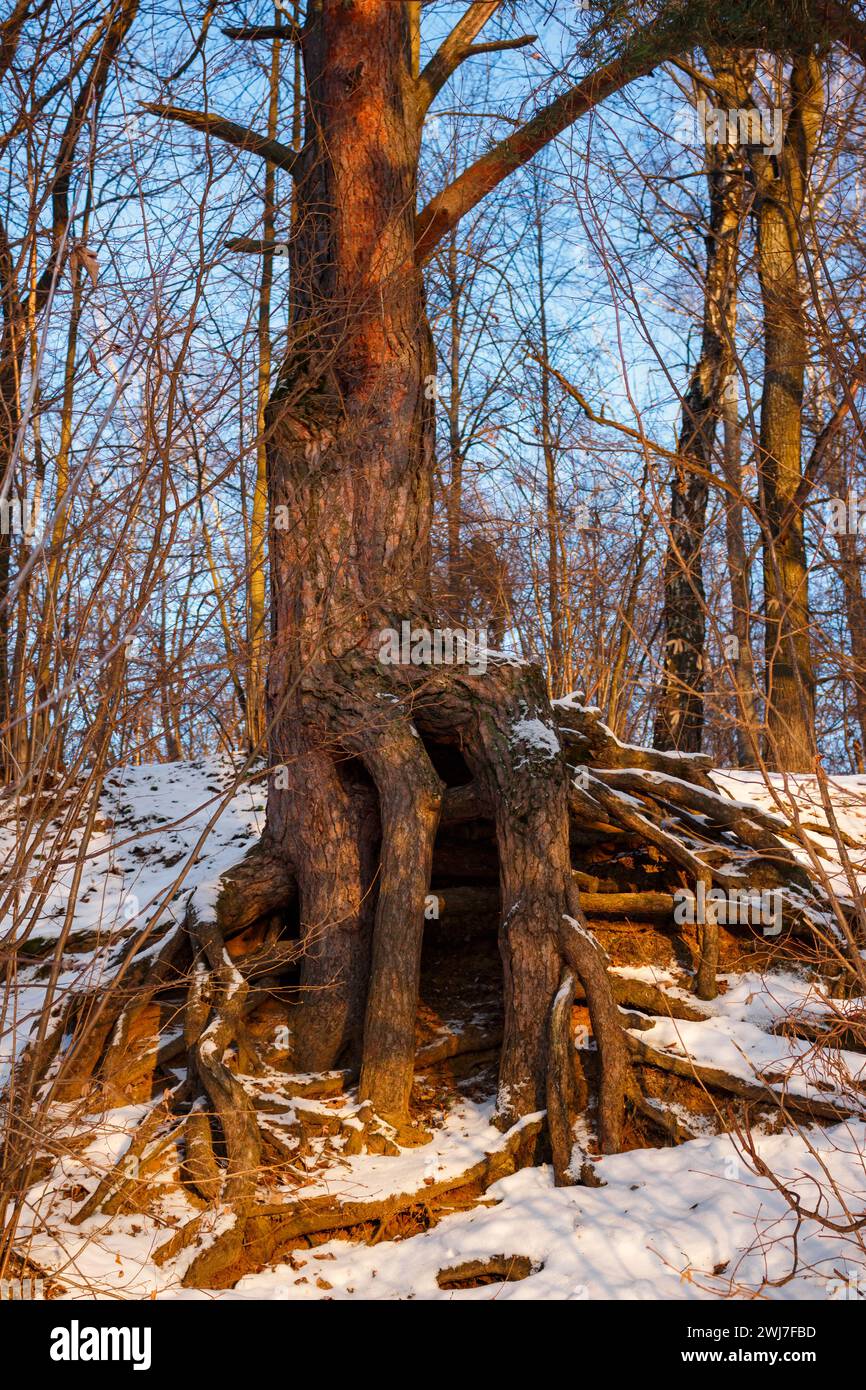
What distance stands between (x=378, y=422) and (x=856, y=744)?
545 inches

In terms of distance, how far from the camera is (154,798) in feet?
29.3

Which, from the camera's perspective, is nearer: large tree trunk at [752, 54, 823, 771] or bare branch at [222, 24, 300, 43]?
large tree trunk at [752, 54, 823, 771]

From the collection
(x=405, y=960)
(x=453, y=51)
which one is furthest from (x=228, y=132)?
(x=405, y=960)

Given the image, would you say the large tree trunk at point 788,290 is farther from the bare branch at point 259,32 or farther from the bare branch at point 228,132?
the bare branch at point 259,32

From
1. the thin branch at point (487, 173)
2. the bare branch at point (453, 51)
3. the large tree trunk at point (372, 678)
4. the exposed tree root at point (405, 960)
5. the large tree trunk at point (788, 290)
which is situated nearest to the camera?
the large tree trunk at point (788, 290)

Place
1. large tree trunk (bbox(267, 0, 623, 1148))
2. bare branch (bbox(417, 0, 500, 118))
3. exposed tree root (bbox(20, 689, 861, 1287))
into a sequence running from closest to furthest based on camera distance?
exposed tree root (bbox(20, 689, 861, 1287))
large tree trunk (bbox(267, 0, 623, 1148))
bare branch (bbox(417, 0, 500, 118))

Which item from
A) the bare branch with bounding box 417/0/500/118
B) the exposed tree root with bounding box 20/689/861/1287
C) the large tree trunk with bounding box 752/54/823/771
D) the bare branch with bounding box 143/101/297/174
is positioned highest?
the bare branch with bounding box 417/0/500/118

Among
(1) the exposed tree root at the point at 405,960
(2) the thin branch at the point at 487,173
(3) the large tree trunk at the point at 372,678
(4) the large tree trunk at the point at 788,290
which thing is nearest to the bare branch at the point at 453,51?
(2) the thin branch at the point at 487,173

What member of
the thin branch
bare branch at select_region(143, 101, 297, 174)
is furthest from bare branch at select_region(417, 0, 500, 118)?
bare branch at select_region(143, 101, 297, 174)

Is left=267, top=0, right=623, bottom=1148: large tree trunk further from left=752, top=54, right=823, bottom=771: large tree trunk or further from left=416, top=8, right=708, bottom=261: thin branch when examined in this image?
left=752, top=54, right=823, bottom=771: large tree trunk

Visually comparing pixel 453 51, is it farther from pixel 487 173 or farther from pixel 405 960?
pixel 405 960

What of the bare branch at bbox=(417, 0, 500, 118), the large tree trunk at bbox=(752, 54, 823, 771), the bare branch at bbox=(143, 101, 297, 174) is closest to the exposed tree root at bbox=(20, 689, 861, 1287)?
the large tree trunk at bbox=(752, 54, 823, 771)

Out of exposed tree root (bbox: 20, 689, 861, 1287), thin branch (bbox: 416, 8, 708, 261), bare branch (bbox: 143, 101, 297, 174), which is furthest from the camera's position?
thin branch (bbox: 416, 8, 708, 261)

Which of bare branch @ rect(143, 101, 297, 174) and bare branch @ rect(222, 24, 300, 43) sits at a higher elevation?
bare branch @ rect(222, 24, 300, 43)
